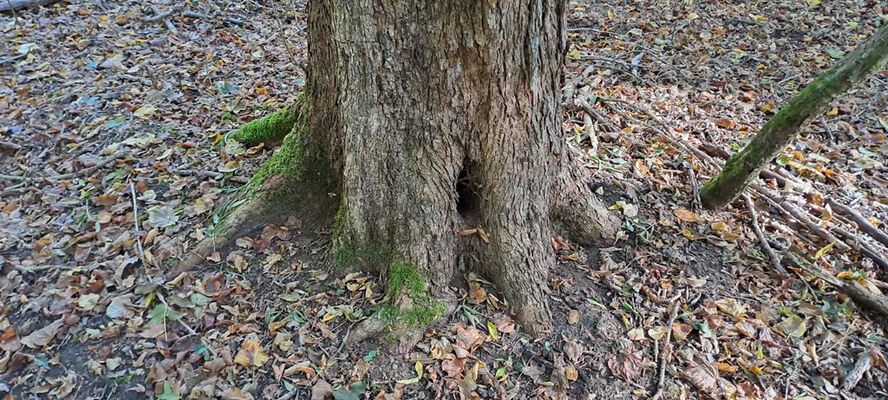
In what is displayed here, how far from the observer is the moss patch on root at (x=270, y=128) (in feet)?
11.8

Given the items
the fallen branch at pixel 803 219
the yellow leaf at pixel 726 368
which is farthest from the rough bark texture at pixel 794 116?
the yellow leaf at pixel 726 368

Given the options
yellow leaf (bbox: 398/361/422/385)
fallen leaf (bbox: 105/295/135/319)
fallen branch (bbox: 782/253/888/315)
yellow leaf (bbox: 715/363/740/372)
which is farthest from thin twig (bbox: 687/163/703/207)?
fallen leaf (bbox: 105/295/135/319)

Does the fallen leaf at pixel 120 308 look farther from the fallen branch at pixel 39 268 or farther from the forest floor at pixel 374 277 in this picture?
the fallen branch at pixel 39 268

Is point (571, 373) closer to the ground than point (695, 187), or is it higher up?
closer to the ground

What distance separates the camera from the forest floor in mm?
2479

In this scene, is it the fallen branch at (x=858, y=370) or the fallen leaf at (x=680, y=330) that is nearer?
the fallen branch at (x=858, y=370)

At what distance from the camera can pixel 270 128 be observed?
362cm

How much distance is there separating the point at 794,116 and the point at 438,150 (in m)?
2.11

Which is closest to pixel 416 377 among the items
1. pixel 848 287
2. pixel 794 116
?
pixel 848 287

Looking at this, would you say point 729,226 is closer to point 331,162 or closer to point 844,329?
point 844,329

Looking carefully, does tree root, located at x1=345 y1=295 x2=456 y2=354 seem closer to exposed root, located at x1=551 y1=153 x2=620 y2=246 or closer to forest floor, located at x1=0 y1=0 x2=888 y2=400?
forest floor, located at x1=0 y1=0 x2=888 y2=400

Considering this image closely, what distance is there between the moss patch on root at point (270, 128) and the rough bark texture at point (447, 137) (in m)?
0.73

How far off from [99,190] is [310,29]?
204 centimetres

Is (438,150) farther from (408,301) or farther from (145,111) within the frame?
(145,111)
